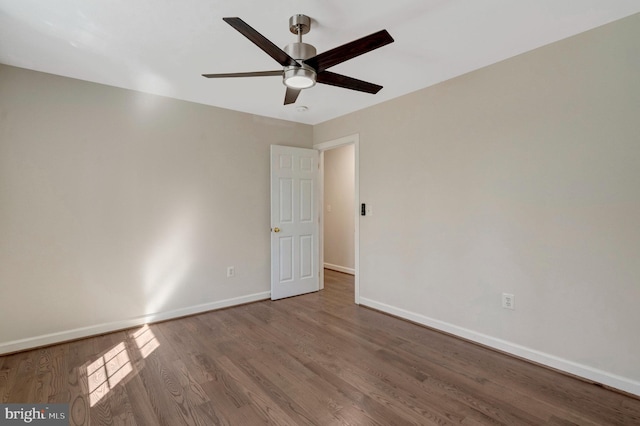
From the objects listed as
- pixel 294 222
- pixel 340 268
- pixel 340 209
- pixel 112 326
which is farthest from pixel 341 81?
pixel 340 268

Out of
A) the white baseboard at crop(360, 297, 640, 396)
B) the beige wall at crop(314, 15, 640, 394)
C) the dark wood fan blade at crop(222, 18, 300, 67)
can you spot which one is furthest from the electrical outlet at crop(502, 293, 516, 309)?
the dark wood fan blade at crop(222, 18, 300, 67)

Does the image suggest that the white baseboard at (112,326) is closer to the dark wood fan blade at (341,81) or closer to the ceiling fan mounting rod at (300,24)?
the dark wood fan blade at (341,81)

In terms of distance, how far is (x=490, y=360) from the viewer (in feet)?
8.14

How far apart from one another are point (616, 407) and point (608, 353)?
1.15ft

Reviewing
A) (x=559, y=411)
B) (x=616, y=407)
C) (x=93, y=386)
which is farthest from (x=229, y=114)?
(x=616, y=407)

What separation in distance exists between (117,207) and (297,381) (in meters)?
2.43

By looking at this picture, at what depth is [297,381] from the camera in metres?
2.20

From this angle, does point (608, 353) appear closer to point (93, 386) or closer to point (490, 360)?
point (490, 360)

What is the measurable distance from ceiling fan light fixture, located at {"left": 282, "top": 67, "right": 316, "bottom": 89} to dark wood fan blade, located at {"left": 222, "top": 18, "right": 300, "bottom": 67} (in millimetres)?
36

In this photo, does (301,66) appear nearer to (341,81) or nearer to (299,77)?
(299,77)

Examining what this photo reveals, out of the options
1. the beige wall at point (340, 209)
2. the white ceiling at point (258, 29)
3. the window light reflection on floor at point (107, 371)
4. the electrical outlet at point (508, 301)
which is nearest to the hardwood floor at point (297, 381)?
the window light reflection on floor at point (107, 371)

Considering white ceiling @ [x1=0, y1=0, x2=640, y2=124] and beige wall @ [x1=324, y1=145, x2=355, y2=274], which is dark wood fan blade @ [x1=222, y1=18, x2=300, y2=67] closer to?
white ceiling @ [x1=0, y1=0, x2=640, y2=124]

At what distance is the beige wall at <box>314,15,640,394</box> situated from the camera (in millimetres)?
2055

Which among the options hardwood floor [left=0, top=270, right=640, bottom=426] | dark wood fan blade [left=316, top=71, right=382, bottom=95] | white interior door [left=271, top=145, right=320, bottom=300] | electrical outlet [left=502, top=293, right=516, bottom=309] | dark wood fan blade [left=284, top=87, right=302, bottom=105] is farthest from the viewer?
white interior door [left=271, top=145, right=320, bottom=300]
